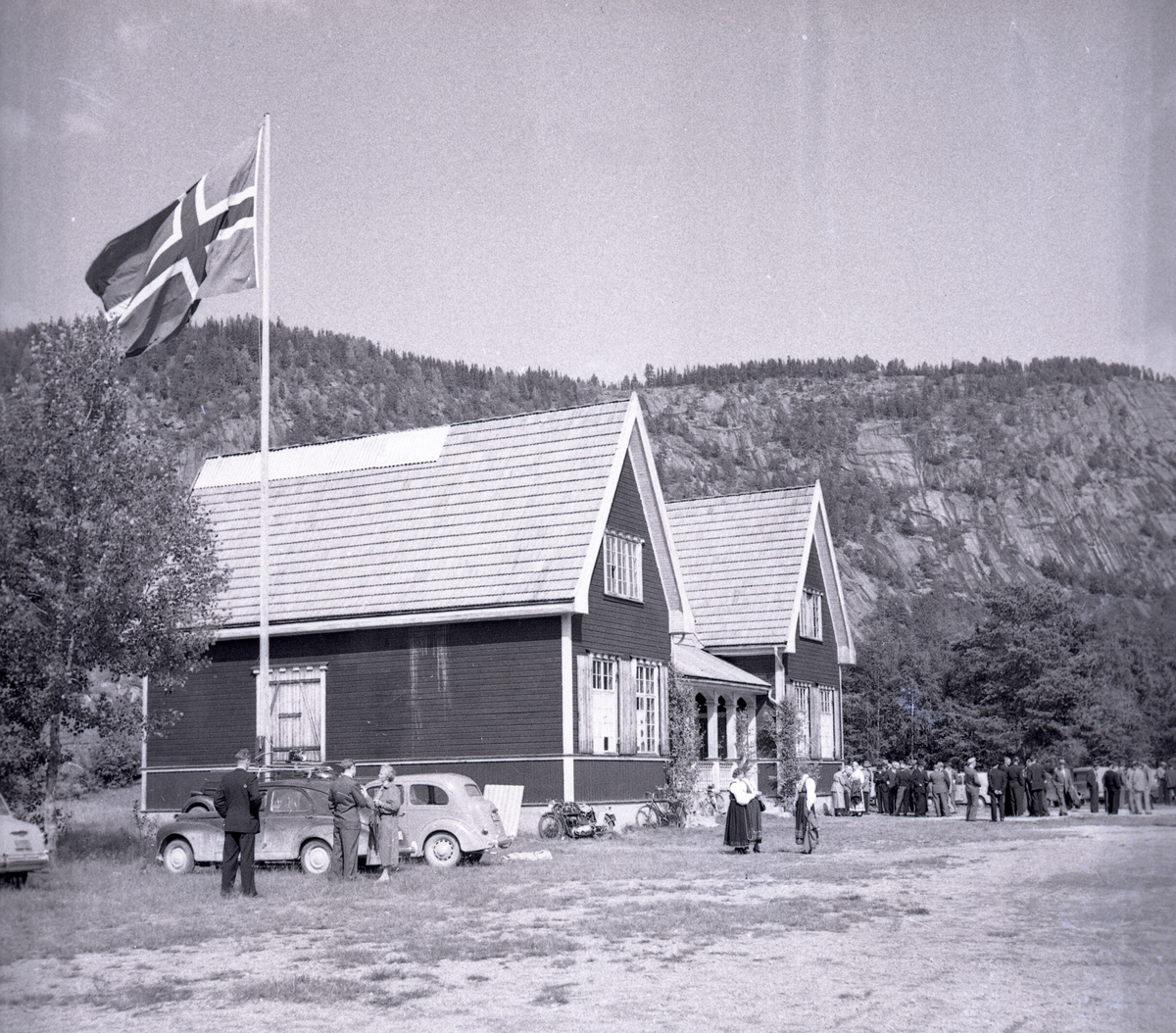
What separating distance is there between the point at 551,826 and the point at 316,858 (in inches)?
306

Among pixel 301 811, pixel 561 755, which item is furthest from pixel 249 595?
pixel 301 811

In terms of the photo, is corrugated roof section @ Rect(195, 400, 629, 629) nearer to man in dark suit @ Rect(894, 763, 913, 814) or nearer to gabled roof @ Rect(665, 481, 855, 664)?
gabled roof @ Rect(665, 481, 855, 664)

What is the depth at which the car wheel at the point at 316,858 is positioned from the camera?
19750 mm

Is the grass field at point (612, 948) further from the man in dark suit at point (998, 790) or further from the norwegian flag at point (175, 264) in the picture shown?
the man in dark suit at point (998, 790)

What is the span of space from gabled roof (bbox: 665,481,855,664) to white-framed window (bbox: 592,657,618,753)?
1026cm

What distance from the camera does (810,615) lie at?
42.4 meters

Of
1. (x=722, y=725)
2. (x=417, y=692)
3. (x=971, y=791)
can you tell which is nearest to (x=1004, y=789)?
(x=971, y=791)

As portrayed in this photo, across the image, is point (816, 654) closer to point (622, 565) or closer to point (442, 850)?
point (622, 565)

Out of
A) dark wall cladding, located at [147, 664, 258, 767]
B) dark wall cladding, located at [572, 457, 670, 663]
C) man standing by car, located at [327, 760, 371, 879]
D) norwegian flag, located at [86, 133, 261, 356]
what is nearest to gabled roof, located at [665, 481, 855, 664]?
dark wall cladding, located at [572, 457, 670, 663]

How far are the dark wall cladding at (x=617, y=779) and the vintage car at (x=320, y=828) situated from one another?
6153 millimetres

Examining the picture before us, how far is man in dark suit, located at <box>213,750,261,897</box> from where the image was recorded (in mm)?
16984

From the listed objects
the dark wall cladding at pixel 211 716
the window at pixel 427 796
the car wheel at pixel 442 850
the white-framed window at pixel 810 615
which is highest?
the white-framed window at pixel 810 615

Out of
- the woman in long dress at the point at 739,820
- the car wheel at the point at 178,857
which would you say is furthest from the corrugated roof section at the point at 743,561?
the car wheel at the point at 178,857

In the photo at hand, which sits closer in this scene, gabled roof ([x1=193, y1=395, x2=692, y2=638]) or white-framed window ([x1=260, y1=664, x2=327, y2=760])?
gabled roof ([x1=193, y1=395, x2=692, y2=638])
